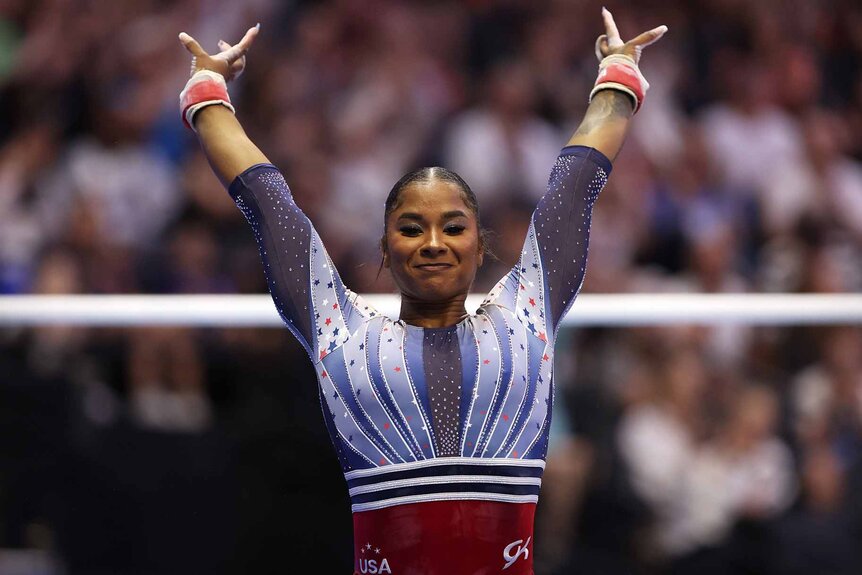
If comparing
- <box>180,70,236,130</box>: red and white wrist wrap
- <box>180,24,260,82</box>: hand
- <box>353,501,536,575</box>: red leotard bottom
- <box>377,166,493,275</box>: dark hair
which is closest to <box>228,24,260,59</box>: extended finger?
<box>180,24,260,82</box>: hand

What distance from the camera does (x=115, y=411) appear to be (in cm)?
499

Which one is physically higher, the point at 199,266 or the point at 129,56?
the point at 129,56

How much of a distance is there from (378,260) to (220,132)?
250 centimetres

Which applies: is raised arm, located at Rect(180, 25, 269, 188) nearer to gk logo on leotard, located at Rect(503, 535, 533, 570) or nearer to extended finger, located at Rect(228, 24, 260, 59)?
extended finger, located at Rect(228, 24, 260, 59)

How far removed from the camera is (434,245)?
2496mm

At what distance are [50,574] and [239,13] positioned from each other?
332cm

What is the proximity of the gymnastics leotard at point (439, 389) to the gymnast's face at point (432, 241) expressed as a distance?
0.35 feet

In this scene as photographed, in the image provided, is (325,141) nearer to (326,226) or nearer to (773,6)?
(326,226)

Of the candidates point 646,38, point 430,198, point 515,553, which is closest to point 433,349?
point 430,198

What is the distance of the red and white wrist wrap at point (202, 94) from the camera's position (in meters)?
2.70

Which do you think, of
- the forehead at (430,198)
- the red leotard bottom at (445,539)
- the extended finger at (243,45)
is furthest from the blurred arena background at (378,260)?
the red leotard bottom at (445,539)

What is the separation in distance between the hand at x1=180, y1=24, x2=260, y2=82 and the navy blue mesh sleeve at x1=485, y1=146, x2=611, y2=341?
820 mm

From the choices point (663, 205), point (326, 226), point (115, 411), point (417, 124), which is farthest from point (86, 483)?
point (663, 205)

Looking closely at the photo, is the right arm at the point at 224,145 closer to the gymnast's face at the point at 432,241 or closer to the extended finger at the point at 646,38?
the gymnast's face at the point at 432,241
